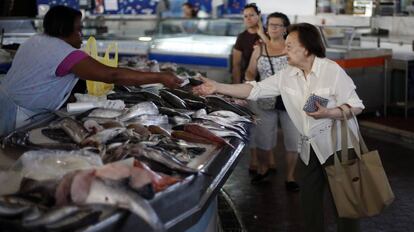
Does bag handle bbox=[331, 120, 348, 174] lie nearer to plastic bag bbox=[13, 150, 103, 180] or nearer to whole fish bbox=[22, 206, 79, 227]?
plastic bag bbox=[13, 150, 103, 180]

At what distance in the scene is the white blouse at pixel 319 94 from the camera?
3.84m

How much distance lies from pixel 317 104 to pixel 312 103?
0.11 feet

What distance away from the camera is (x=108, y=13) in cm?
1179

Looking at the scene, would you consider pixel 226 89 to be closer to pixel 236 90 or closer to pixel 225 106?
pixel 236 90

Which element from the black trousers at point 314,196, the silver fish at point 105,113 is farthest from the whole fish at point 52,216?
the black trousers at point 314,196

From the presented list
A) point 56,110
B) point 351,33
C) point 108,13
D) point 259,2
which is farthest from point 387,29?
point 56,110

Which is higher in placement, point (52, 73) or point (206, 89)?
point (52, 73)

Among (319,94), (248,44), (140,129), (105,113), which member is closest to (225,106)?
(319,94)

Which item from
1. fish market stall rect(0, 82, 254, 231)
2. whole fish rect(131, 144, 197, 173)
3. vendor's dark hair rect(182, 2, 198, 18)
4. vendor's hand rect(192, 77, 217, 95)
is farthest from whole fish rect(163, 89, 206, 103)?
vendor's dark hair rect(182, 2, 198, 18)

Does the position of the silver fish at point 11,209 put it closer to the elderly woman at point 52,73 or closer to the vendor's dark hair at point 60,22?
the elderly woman at point 52,73

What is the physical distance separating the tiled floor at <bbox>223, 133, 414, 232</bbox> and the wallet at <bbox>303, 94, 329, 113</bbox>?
Answer: 63.7 inches

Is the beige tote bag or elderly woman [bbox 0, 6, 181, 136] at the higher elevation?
elderly woman [bbox 0, 6, 181, 136]

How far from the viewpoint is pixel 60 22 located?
388 cm

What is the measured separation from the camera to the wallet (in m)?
3.72
